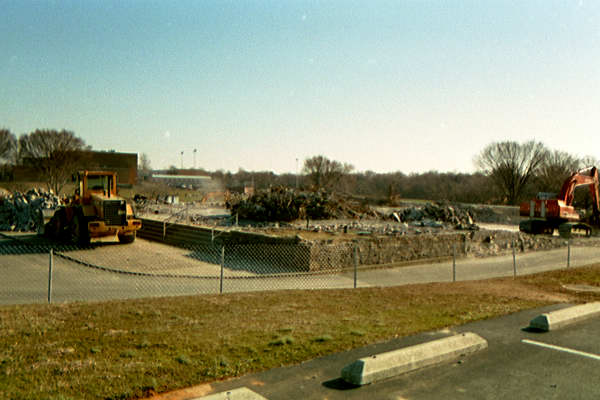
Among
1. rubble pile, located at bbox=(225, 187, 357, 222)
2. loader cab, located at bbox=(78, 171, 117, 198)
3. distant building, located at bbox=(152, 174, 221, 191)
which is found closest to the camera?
loader cab, located at bbox=(78, 171, 117, 198)

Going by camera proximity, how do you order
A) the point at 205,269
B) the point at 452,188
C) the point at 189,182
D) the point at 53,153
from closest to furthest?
the point at 205,269 → the point at 53,153 → the point at 452,188 → the point at 189,182

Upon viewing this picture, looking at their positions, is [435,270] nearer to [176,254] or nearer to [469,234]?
[469,234]

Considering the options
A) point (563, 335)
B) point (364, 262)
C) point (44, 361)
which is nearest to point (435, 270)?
point (364, 262)

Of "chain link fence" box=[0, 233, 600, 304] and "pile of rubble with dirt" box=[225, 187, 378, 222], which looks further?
"pile of rubble with dirt" box=[225, 187, 378, 222]

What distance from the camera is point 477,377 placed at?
16.3 feet

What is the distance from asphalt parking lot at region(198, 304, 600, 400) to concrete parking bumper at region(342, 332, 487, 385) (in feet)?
0.26

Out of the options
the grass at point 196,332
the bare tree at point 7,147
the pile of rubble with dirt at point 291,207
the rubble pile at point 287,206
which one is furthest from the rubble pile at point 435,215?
the bare tree at point 7,147

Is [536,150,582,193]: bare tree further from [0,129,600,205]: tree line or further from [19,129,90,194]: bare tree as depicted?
[19,129,90,194]: bare tree

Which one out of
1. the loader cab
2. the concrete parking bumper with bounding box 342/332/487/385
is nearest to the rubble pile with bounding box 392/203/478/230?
the loader cab

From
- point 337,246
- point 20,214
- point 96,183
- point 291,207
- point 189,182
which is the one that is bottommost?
point 337,246

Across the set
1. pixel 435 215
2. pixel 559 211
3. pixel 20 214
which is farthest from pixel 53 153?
pixel 559 211

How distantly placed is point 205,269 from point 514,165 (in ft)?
166

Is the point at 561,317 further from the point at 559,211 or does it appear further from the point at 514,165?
the point at 514,165

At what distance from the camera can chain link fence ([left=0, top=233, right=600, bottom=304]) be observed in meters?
11.8
